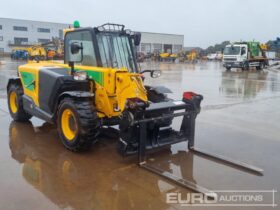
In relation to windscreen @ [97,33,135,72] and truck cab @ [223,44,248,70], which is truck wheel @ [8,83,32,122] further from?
truck cab @ [223,44,248,70]

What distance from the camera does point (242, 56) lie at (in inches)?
1193

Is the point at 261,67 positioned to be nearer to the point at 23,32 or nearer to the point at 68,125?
the point at 68,125

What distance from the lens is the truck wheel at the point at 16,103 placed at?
7.61m

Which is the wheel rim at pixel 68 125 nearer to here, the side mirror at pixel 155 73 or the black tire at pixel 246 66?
the side mirror at pixel 155 73

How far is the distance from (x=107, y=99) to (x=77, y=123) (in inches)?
29.1

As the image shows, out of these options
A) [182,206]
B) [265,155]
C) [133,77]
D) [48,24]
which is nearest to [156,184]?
[182,206]

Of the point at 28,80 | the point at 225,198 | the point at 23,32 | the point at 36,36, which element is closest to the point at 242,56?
the point at 28,80

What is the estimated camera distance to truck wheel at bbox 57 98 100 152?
5312 mm

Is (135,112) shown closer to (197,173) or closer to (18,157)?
(197,173)

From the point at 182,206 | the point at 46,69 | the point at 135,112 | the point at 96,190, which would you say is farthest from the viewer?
the point at 46,69

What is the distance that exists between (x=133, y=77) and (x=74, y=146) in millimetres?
1650

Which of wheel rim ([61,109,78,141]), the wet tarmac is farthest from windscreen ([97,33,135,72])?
the wet tarmac

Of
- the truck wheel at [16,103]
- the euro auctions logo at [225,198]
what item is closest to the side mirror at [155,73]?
the euro auctions logo at [225,198]

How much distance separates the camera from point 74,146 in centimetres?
561
